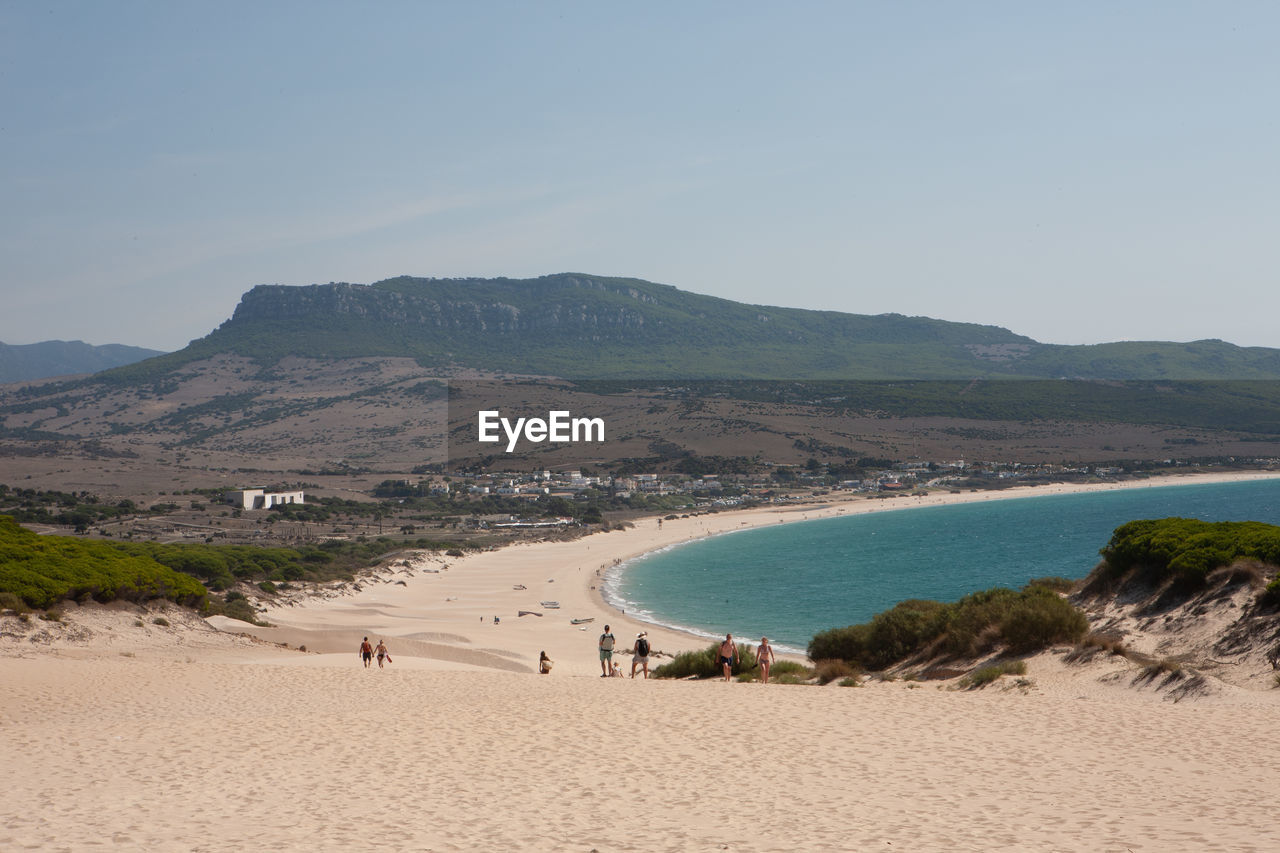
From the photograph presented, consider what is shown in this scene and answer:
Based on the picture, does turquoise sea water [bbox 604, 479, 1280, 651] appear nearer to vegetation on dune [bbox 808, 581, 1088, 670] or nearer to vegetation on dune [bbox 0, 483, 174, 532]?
vegetation on dune [bbox 808, 581, 1088, 670]

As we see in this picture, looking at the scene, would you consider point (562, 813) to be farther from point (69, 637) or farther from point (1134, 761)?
point (69, 637)

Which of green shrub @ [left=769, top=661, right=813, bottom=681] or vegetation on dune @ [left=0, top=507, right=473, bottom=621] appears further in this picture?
vegetation on dune @ [left=0, top=507, right=473, bottom=621]

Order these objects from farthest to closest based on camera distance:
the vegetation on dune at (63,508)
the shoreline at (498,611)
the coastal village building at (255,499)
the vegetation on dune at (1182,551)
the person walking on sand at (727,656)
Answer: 1. the coastal village building at (255,499)
2. the vegetation on dune at (63,508)
3. the shoreline at (498,611)
4. the vegetation on dune at (1182,551)
5. the person walking on sand at (727,656)

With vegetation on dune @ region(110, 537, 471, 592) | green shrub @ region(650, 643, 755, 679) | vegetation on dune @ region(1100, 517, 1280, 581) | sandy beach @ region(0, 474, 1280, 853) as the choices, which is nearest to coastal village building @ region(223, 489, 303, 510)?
vegetation on dune @ region(110, 537, 471, 592)

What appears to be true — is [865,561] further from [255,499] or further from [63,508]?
[63,508]

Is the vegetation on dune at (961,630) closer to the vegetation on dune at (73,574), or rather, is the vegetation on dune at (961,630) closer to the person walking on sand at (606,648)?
the person walking on sand at (606,648)

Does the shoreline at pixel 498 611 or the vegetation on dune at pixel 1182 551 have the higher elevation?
the vegetation on dune at pixel 1182 551

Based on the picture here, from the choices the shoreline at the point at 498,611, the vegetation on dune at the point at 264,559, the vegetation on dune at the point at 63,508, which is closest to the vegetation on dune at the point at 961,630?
the shoreline at the point at 498,611
